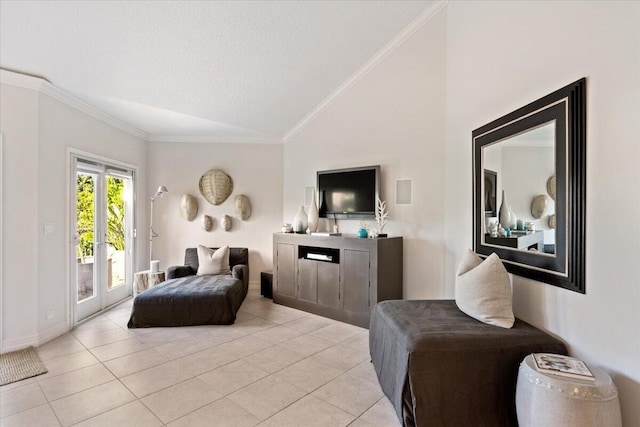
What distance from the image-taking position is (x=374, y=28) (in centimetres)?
350

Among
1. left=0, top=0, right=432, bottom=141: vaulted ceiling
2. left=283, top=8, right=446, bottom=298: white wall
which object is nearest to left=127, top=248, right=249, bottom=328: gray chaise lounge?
left=283, top=8, right=446, bottom=298: white wall

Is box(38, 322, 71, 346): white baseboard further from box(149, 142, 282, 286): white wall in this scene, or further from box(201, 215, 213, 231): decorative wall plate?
box(201, 215, 213, 231): decorative wall plate

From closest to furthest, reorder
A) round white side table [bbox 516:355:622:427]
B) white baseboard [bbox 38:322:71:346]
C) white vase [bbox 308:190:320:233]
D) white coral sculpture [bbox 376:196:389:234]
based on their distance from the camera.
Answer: round white side table [bbox 516:355:622:427]
white baseboard [bbox 38:322:71:346]
white coral sculpture [bbox 376:196:389:234]
white vase [bbox 308:190:320:233]

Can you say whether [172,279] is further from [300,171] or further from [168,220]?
[300,171]

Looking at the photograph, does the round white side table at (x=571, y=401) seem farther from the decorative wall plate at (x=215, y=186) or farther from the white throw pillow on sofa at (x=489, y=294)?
the decorative wall plate at (x=215, y=186)

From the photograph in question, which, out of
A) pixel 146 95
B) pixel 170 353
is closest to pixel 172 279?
pixel 170 353

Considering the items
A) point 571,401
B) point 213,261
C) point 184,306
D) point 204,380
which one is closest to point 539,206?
point 571,401

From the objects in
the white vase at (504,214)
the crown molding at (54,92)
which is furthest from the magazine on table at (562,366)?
the crown molding at (54,92)

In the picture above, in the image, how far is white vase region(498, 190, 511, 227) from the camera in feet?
8.10

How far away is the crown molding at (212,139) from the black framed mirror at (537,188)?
11.8 feet

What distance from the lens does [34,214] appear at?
322 centimetres

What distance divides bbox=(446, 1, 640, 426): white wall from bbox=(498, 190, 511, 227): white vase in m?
0.42

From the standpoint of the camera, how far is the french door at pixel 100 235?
13.0ft

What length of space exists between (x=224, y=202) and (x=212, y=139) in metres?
1.10
